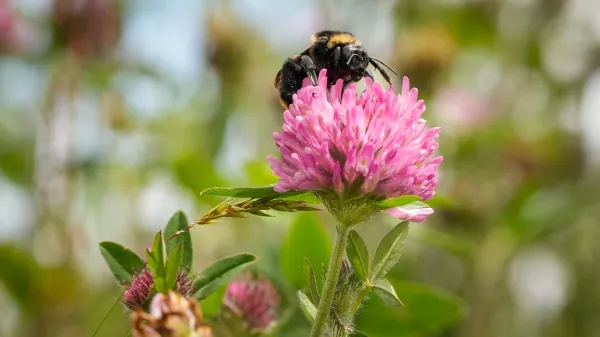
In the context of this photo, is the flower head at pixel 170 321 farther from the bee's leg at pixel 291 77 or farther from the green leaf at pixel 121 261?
the bee's leg at pixel 291 77

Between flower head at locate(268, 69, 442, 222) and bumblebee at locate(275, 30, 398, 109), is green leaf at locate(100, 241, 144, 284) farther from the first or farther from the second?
bumblebee at locate(275, 30, 398, 109)

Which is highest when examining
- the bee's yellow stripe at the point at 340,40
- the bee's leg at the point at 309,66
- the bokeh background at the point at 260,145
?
the bee's yellow stripe at the point at 340,40

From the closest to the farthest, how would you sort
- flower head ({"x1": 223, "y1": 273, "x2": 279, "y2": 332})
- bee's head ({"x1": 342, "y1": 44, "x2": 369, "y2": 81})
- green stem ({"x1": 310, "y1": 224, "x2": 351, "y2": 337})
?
green stem ({"x1": 310, "y1": 224, "x2": 351, "y2": 337}) → flower head ({"x1": 223, "y1": 273, "x2": 279, "y2": 332}) → bee's head ({"x1": 342, "y1": 44, "x2": 369, "y2": 81})

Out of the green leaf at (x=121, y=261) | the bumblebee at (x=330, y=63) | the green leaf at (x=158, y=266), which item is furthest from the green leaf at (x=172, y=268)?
the bumblebee at (x=330, y=63)

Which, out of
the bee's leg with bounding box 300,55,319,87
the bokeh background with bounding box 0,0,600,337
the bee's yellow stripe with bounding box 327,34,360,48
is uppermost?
the bee's yellow stripe with bounding box 327,34,360,48

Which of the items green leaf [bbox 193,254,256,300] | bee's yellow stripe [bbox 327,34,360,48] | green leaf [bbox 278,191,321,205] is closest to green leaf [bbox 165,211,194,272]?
green leaf [bbox 193,254,256,300]

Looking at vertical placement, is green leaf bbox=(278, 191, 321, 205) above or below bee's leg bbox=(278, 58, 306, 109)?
below

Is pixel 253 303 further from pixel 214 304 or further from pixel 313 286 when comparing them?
pixel 313 286
